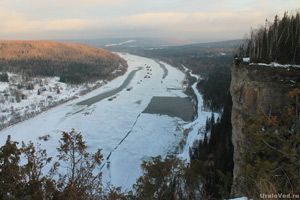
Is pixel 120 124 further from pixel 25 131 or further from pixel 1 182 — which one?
pixel 1 182

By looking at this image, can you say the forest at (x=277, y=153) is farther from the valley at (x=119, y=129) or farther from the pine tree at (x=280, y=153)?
the valley at (x=119, y=129)

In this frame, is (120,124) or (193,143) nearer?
(193,143)

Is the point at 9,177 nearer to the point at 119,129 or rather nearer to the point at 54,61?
the point at 119,129

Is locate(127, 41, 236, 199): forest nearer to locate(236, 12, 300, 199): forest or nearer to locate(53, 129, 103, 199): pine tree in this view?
locate(236, 12, 300, 199): forest

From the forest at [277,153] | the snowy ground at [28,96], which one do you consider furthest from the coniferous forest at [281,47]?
the snowy ground at [28,96]

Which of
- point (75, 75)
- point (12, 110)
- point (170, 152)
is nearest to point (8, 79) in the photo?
point (75, 75)

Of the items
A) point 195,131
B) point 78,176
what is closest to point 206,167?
point 78,176
